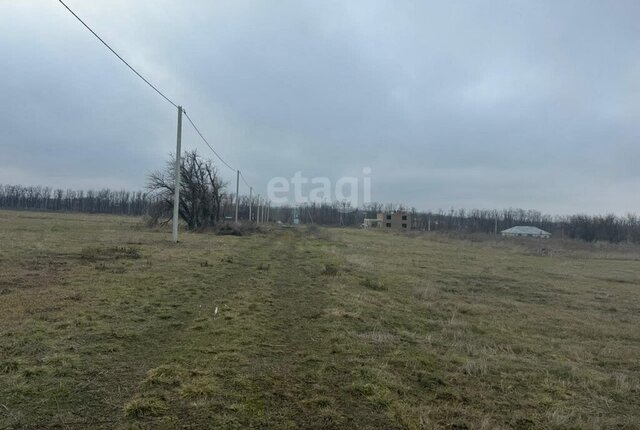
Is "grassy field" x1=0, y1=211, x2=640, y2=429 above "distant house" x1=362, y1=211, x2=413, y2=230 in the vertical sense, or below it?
below

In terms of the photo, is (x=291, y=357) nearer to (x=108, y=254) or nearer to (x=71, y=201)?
(x=108, y=254)

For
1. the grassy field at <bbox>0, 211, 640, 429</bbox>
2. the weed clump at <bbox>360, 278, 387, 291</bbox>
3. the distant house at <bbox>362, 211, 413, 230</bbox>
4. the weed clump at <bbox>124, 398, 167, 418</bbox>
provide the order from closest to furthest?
1. the weed clump at <bbox>124, 398, 167, 418</bbox>
2. the grassy field at <bbox>0, 211, 640, 429</bbox>
3. the weed clump at <bbox>360, 278, 387, 291</bbox>
4. the distant house at <bbox>362, 211, 413, 230</bbox>

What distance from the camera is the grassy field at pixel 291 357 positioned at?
4277 millimetres

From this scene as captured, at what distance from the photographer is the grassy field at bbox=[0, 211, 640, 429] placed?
168 inches

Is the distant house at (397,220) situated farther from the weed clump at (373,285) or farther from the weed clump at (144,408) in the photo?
the weed clump at (144,408)

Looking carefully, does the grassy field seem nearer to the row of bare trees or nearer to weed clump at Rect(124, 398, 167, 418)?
weed clump at Rect(124, 398, 167, 418)

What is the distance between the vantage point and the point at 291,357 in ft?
19.9

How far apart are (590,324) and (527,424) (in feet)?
25.6

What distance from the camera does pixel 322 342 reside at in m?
6.89

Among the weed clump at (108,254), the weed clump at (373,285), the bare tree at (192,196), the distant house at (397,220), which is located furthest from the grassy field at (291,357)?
the distant house at (397,220)

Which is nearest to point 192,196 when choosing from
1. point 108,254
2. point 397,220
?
point 108,254

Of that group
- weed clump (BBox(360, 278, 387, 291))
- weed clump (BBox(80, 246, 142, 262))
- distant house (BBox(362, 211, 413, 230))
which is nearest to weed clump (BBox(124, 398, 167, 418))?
weed clump (BBox(360, 278, 387, 291))

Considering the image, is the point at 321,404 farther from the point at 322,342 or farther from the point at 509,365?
the point at 509,365

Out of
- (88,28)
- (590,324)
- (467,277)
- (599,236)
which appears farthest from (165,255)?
(599,236)
